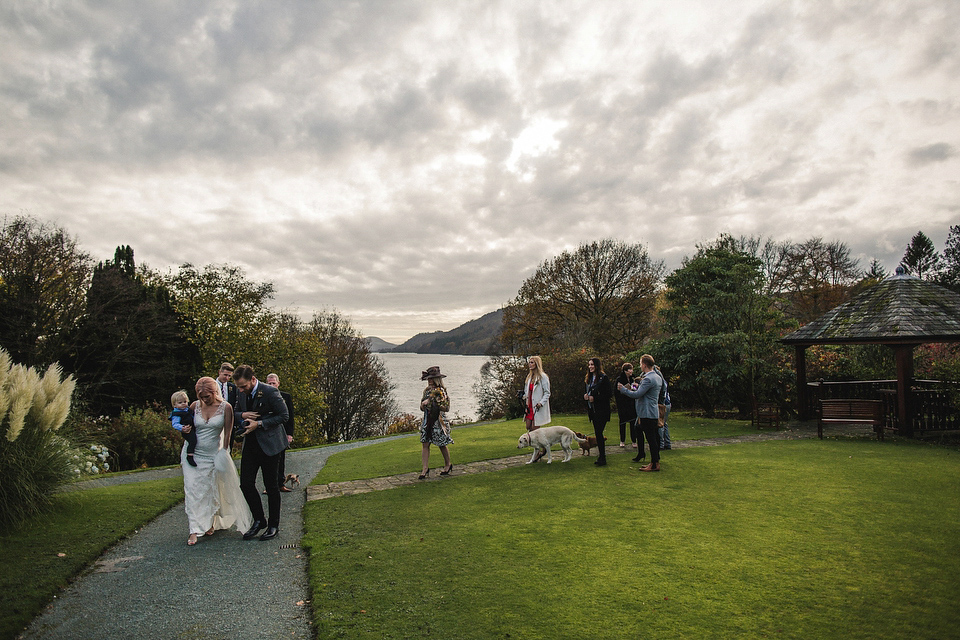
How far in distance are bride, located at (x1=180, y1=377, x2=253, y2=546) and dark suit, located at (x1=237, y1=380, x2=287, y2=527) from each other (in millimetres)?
175

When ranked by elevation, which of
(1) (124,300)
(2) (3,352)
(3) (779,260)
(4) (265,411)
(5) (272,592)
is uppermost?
(3) (779,260)

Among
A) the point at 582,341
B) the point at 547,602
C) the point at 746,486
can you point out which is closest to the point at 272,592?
the point at 547,602

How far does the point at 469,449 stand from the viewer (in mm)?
12070

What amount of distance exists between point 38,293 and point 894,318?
2825 cm

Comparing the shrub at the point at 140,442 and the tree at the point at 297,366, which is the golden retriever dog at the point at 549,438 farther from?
the tree at the point at 297,366

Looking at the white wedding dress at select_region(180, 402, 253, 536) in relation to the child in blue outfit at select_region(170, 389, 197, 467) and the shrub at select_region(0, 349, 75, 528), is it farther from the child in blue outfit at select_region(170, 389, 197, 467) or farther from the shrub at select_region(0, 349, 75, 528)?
the shrub at select_region(0, 349, 75, 528)

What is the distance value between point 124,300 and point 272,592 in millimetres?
20835

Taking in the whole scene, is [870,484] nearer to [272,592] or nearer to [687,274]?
[272,592]

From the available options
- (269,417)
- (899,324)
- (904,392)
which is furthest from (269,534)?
(899,324)

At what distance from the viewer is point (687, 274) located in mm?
18344

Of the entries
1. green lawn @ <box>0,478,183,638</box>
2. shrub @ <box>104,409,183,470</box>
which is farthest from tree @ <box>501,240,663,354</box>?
green lawn @ <box>0,478,183,638</box>

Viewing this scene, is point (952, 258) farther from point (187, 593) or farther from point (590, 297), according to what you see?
point (187, 593)

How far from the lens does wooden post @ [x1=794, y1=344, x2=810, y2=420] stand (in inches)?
640

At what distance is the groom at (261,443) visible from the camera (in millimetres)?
5895
